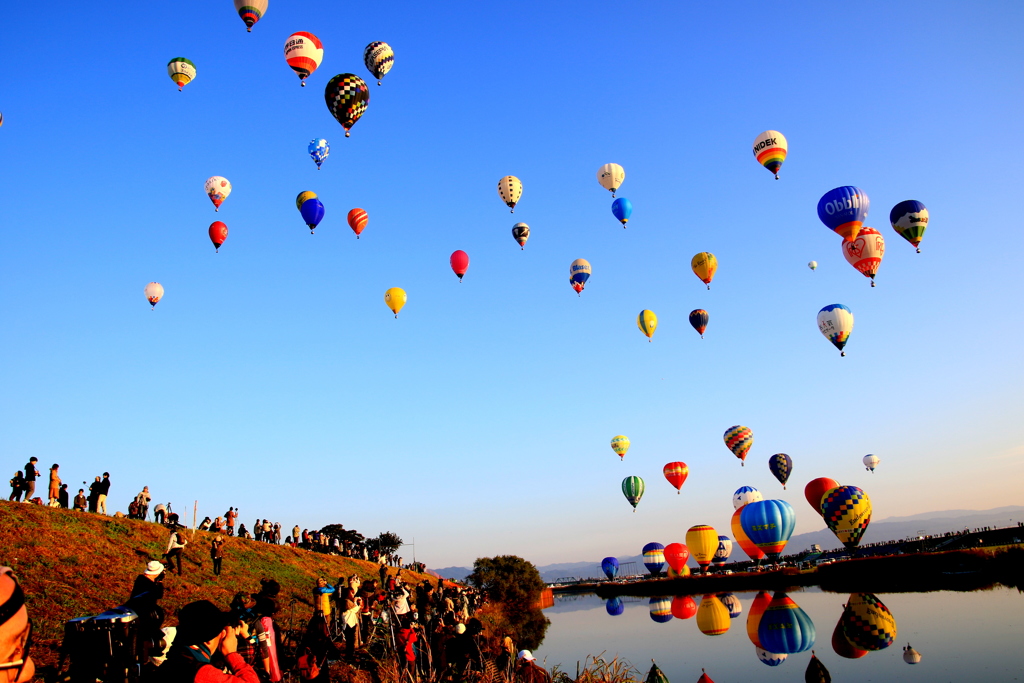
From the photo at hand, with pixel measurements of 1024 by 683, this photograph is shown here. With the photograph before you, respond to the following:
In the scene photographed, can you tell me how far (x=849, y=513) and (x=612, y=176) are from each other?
23.8 metres

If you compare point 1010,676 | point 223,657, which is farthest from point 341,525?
point 223,657

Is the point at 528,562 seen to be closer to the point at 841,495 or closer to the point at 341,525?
the point at 841,495

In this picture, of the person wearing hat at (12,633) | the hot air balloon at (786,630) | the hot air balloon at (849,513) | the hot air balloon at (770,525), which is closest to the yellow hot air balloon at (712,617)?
the hot air balloon at (786,630)

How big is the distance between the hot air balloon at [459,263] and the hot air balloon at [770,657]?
22170 mm

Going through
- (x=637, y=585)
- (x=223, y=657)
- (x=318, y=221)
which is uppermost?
(x=318, y=221)

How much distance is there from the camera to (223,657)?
418 centimetres

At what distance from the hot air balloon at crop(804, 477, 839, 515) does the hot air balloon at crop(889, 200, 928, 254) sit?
54.8 ft

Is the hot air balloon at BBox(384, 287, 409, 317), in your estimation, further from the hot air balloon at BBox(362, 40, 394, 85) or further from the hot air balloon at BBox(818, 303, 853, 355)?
the hot air balloon at BBox(818, 303, 853, 355)

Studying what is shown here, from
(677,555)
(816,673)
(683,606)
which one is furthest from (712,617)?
(677,555)

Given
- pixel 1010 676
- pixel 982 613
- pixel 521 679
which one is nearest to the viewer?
pixel 521 679

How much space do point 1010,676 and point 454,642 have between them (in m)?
16.3

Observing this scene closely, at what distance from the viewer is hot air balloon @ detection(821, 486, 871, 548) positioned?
37.8 meters

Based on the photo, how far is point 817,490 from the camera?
41312mm

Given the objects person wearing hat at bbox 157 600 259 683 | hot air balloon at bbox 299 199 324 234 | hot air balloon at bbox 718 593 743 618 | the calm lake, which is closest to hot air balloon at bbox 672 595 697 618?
hot air balloon at bbox 718 593 743 618
